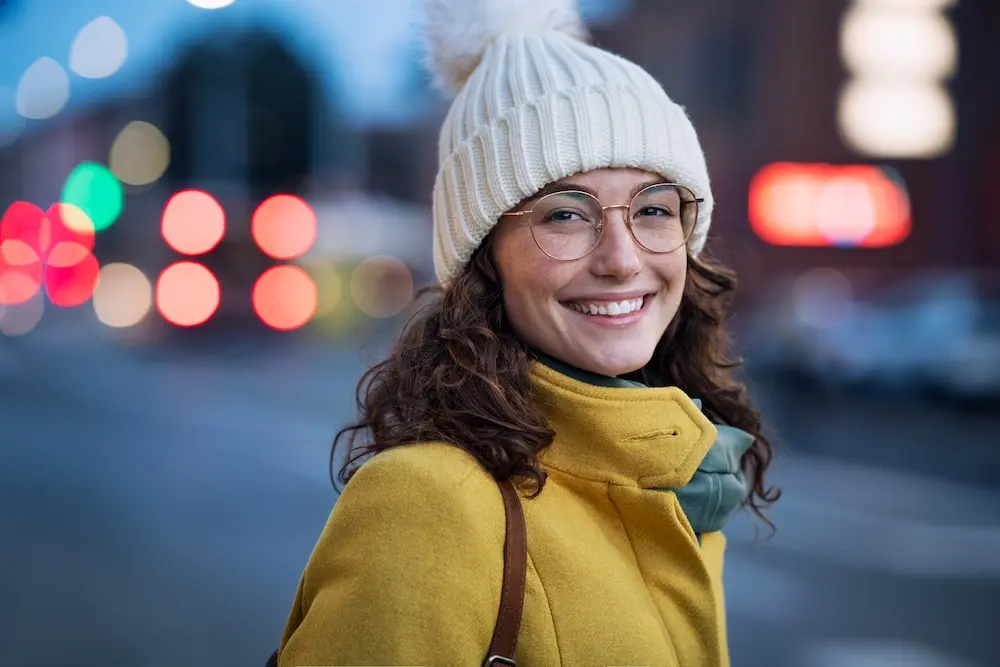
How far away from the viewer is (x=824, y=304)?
20078 millimetres

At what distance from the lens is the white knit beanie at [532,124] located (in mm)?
2127

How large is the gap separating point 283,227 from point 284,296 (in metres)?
2.05

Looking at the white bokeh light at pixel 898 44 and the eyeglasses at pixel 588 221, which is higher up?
the white bokeh light at pixel 898 44

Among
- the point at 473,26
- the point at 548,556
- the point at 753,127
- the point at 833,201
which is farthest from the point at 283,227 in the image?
the point at 548,556

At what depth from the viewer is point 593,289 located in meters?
2.10

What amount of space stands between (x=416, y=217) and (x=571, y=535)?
3274 centimetres

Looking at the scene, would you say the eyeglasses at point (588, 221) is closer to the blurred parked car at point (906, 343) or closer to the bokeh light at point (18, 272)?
the blurred parked car at point (906, 343)

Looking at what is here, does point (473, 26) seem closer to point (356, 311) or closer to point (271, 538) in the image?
point (271, 538)

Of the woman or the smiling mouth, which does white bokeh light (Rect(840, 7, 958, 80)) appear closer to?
the woman

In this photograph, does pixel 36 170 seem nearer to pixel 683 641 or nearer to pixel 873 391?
pixel 873 391

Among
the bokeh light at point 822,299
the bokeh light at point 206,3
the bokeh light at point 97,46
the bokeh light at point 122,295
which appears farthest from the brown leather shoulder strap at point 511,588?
the bokeh light at point 122,295

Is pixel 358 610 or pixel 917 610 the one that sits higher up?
pixel 358 610

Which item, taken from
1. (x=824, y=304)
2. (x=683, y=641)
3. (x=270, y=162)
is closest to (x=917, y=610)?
(x=683, y=641)

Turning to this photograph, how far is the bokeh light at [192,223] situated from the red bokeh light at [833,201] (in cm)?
1324
